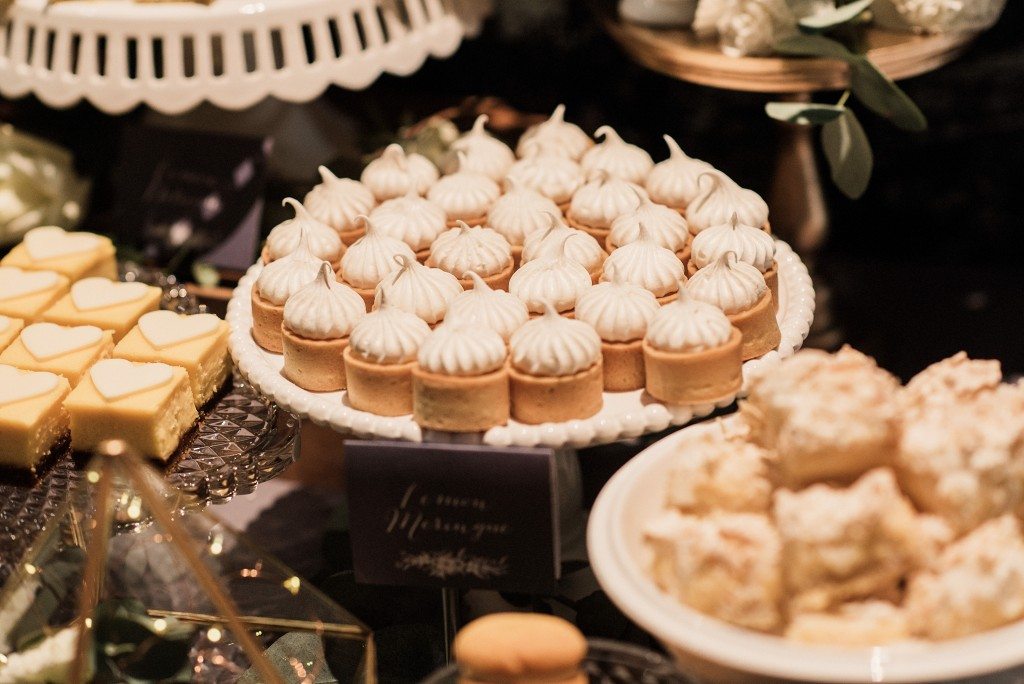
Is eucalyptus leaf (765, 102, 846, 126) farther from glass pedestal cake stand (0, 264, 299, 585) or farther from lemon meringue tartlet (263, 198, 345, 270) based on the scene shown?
glass pedestal cake stand (0, 264, 299, 585)

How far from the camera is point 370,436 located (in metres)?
1.53

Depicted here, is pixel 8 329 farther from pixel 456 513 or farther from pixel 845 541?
pixel 845 541

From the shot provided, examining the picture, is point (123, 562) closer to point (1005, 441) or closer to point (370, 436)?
point (370, 436)

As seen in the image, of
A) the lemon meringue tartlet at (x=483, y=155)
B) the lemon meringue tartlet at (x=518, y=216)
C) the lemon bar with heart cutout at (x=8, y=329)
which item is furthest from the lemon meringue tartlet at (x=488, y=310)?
the lemon bar with heart cutout at (x=8, y=329)

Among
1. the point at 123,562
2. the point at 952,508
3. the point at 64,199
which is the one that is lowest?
the point at 64,199

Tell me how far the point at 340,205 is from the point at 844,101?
88cm

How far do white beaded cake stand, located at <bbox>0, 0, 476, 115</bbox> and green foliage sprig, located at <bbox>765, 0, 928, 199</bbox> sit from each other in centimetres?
70

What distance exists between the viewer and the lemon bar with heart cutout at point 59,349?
171cm

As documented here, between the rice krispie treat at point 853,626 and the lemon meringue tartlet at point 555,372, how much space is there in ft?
1.51

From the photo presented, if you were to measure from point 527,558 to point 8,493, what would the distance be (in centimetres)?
75

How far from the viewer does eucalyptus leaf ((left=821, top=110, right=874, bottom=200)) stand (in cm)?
199

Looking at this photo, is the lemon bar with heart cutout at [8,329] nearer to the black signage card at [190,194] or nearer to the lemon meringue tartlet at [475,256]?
the black signage card at [190,194]

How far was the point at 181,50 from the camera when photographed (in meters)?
1.96

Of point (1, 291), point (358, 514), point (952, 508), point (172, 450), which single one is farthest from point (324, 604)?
point (1, 291)
